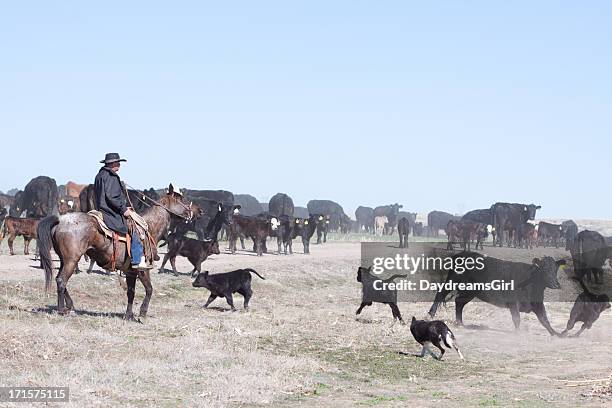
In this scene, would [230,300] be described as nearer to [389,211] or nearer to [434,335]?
[434,335]

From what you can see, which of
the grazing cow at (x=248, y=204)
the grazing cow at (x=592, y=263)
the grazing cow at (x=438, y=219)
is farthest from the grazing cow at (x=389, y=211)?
the grazing cow at (x=592, y=263)

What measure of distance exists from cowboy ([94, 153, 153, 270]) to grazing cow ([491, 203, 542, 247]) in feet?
146

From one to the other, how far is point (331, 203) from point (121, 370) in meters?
102

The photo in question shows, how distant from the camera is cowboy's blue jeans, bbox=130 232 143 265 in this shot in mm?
16438

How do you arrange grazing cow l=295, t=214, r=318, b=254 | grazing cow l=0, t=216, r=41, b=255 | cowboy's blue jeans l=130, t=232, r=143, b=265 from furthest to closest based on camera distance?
grazing cow l=295, t=214, r=318, b=254
grazing cow l=0, t=216, r=41, b=255
cowboy's blue jeans l=130, t=232, r=143, b=265

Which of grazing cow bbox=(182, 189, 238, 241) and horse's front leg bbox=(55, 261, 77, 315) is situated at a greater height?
grazing cow bbox=(182, 189, 238, 241)

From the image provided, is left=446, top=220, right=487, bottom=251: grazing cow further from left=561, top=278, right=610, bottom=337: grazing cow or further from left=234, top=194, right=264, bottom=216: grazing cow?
left=234, top=194, right=264, bottom=216: grazing cow

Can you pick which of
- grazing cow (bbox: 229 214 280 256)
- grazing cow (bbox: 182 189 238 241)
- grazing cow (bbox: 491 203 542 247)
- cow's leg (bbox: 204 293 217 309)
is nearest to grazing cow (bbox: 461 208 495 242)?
grazing cow (bbox: 491 203 542 247)

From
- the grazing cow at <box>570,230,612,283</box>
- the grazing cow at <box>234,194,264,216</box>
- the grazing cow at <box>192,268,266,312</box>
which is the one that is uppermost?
the grazing cow at <box>234,194,264,216</box>

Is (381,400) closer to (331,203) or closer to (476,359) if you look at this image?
(476,359)

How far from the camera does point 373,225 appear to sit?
102 metres

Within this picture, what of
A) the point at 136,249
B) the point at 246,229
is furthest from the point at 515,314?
the point at 246,229

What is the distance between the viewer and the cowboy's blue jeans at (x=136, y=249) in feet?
53.9

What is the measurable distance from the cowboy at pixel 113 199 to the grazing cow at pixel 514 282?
7.45 meters
